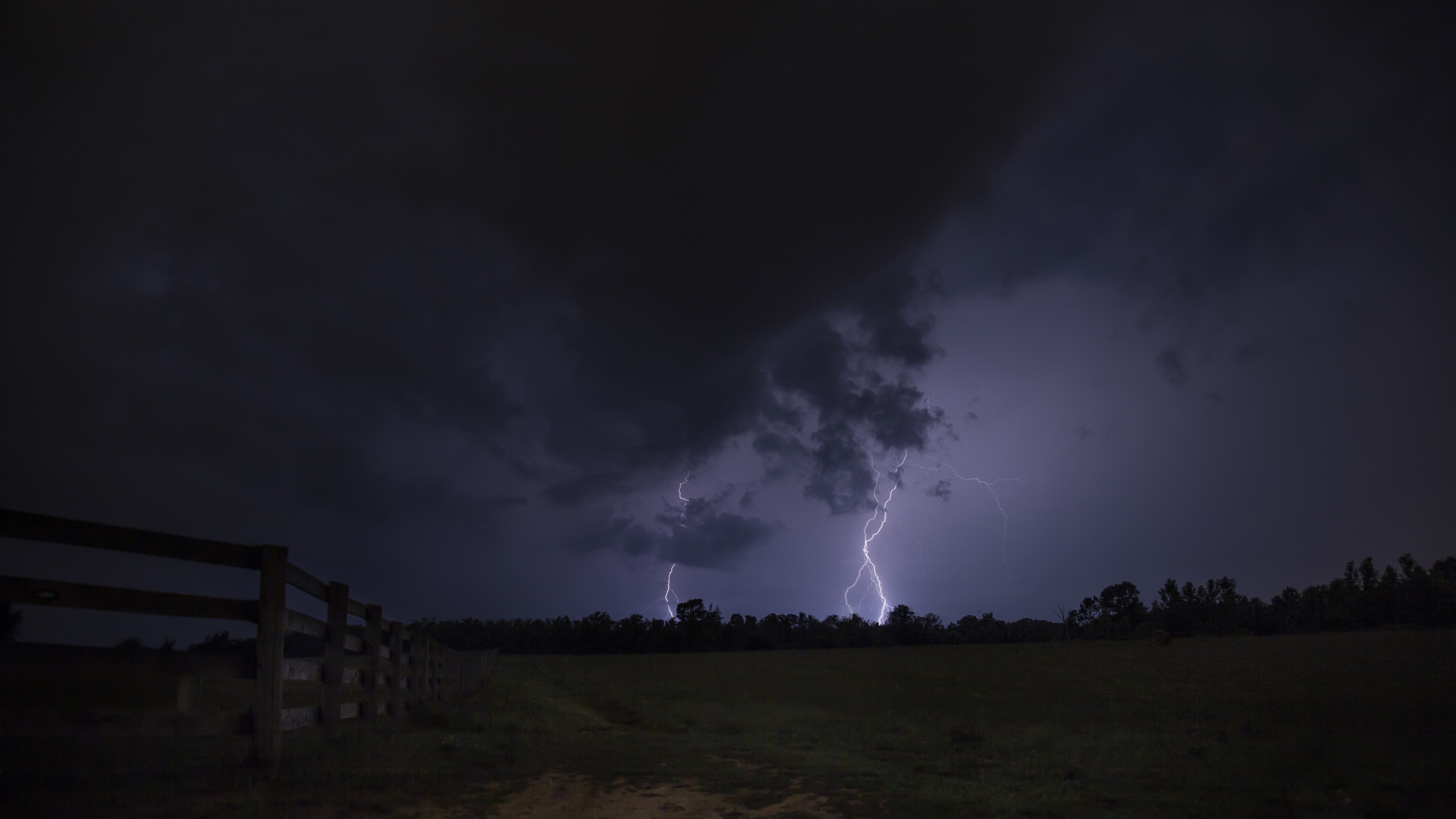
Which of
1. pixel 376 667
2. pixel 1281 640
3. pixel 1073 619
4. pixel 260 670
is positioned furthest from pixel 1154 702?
pixel 1073 619

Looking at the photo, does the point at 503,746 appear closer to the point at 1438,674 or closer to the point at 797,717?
the point at 797,717

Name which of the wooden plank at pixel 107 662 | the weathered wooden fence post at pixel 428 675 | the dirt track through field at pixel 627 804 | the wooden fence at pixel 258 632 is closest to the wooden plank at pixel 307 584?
the wooden fence at pixel 258 632

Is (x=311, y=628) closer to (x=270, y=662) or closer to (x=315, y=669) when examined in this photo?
(x=315, y=669)

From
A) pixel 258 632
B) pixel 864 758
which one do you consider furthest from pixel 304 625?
pixel 864 758

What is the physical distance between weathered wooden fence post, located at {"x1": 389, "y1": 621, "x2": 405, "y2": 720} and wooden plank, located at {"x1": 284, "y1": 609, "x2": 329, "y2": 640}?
2.78m

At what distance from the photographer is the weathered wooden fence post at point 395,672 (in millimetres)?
8977

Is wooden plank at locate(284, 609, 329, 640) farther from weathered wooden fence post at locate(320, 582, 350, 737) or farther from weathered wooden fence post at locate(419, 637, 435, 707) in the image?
weathered wooden fence post at locate(419, 637, 435, 707)

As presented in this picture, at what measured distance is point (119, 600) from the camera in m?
4.17

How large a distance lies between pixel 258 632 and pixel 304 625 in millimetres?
807

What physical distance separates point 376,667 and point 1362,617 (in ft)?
196

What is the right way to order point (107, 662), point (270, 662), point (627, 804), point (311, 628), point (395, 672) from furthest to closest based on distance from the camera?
point (395, 672), point (311, 628), point (627, 804), point (270, 662), point (107, 662)

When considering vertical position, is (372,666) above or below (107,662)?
below

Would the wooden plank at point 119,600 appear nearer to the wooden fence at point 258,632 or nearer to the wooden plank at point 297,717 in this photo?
the wooden fence at point 258,632

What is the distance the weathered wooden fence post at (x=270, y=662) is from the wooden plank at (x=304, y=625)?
0.46 ft
